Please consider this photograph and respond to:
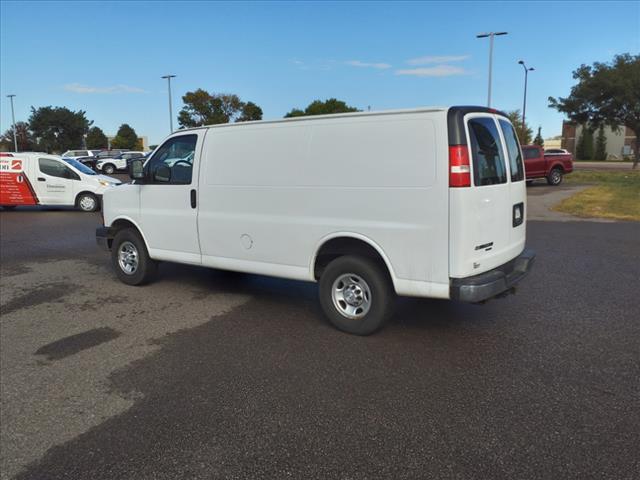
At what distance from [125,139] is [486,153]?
97271mm

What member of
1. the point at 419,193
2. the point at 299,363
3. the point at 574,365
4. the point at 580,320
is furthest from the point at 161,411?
the point at 580,320

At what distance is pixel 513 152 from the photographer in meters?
5.13

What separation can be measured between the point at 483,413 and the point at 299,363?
5.13 feet

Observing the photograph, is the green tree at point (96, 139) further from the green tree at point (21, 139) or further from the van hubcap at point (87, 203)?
the van hubcap at point (87, 203)

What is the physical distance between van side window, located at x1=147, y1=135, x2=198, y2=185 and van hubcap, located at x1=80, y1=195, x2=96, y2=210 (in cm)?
1105

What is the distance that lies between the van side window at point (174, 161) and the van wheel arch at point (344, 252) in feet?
6.44

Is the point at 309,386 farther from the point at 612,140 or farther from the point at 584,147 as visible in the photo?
the point at 612,140

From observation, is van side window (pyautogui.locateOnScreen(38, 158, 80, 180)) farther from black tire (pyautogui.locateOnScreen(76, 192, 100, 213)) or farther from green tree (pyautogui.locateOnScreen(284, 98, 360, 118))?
green tree (pyautogui.locateOnScreen(284, 98, 360, 118))

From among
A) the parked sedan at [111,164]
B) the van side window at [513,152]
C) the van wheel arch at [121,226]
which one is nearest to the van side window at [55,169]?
the van wheel arch at [121,226]

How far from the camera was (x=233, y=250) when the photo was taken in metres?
5.89

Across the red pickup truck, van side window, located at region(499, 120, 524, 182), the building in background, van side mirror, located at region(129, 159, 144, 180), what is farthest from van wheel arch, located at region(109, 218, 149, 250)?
the building in background

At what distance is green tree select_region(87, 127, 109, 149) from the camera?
279 feet

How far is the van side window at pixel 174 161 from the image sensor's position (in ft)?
20.4

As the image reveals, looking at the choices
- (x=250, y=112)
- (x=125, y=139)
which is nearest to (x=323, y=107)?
(x=250, y=112)
